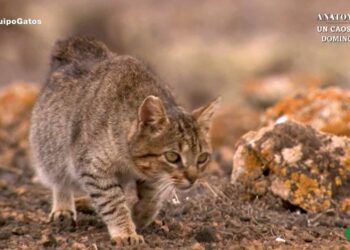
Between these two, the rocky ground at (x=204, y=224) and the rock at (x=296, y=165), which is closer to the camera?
the rocky ground at (x=204, y=224)

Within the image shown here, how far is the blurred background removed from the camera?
19578mm

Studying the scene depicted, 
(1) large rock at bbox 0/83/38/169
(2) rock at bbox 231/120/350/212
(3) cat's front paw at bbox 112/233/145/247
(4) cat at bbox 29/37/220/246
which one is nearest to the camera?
(4) cat at bbox 29/37/220/246

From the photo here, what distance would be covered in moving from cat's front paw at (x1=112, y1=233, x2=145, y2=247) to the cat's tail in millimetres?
2181

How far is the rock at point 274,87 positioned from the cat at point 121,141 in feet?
27.0

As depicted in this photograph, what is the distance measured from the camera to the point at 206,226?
743 centimetres

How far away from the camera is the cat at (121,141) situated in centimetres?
695

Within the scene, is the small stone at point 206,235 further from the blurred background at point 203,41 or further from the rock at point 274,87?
the blurred background at point 203,41

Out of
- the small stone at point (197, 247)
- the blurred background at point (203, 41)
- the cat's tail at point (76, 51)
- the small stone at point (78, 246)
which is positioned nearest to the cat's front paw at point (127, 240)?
the small stone at point (78, 246)

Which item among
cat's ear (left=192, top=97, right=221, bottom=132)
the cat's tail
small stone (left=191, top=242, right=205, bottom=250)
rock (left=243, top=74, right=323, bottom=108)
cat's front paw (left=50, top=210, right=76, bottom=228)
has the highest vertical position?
the cat's tail

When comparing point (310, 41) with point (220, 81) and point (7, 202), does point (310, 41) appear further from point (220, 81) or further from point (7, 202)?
point (7, 202)

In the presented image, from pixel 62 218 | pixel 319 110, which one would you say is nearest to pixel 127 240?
pixel 62 218

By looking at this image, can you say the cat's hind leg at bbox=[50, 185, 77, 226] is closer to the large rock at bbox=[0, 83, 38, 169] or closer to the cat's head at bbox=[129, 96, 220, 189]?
the cat's head at bbox=[129, 96, 220, 189]

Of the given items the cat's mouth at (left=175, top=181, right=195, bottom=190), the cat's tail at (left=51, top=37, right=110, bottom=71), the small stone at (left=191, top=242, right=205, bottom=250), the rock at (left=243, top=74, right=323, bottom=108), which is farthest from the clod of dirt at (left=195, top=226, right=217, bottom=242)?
the rock at (left=243, top=74, right=323, bottom=108)

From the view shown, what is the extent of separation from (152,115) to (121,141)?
0.39 m
